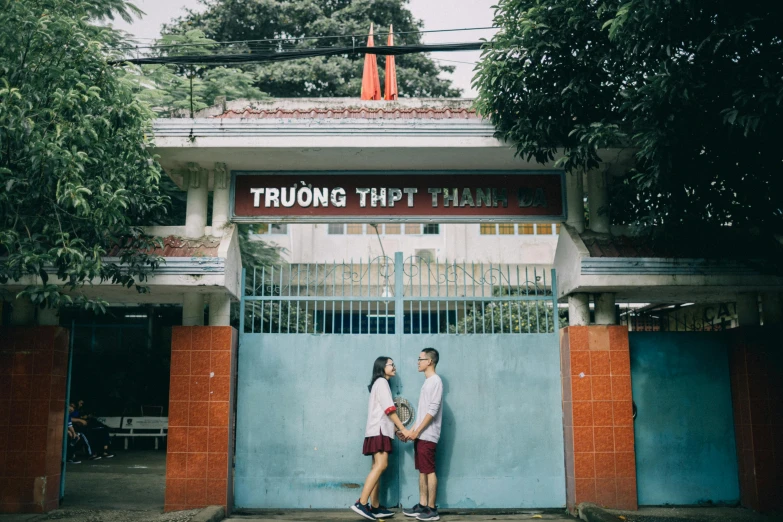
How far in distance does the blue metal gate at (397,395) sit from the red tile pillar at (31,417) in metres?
1.92

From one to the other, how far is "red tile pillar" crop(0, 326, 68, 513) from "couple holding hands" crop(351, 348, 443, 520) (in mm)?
3249

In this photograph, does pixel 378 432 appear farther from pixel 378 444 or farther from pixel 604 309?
pixel 604 309

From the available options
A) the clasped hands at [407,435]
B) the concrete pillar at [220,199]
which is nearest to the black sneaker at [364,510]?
the clasped hands at [407,435]

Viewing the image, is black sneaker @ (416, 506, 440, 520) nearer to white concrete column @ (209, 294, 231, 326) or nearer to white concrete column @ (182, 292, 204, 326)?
white concrete column @ (209, 294, 231, 326)

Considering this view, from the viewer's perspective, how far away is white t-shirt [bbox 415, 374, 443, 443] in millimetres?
7648

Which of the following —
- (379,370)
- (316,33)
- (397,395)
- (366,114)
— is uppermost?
(316,33)

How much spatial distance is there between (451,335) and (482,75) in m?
2.81

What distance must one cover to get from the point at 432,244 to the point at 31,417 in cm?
1612

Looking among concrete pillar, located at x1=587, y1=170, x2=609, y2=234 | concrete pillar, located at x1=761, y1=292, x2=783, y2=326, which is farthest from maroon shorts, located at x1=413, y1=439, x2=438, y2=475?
concrete pillar, located at x1=761, y1=292, x2=783, y2=326

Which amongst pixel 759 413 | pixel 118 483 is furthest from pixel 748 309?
pixel 118 483

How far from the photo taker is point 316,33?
2684 cm

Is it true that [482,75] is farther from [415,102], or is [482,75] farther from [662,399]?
[415,102]

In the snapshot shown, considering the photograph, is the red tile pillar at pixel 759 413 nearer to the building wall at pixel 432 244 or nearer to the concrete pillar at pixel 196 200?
the concrete pillar at pixel 196 200

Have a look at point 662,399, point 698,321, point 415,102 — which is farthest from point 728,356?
point 415,102
